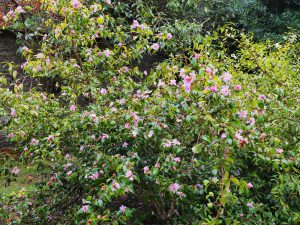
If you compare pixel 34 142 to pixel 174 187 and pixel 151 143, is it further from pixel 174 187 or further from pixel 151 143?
pixel 174 187

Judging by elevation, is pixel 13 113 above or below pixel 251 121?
below

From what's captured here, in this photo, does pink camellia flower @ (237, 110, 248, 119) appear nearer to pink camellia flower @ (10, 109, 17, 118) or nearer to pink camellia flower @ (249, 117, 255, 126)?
pink camellia flower @ (249, 117, 255, 126)

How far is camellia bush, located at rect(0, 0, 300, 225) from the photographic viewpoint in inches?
93.8

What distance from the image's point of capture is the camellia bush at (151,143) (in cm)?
238

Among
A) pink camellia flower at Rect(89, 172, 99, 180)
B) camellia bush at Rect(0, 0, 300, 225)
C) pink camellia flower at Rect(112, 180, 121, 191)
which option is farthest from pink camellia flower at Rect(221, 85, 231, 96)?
pink camellia flower at Rect(89, 172, 99, 180)

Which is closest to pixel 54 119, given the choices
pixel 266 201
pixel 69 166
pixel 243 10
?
pixel 69 166

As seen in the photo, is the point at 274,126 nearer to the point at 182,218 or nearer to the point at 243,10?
the point at 182,218

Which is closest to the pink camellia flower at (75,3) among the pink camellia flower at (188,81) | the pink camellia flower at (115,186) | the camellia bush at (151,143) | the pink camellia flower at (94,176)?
the camellia bush at (151,143)

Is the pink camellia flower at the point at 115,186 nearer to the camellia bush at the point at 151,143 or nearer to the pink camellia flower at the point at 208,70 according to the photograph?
the camellia bush at the point at 151,143

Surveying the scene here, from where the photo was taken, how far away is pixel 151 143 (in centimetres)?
272

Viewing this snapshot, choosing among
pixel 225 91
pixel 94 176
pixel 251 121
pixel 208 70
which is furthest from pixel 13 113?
pixel 251 121

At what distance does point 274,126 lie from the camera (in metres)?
2.88

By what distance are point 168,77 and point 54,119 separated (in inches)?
37.9

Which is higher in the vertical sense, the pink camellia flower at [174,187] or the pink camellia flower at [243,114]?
the pink camellia flower at [243,114]
